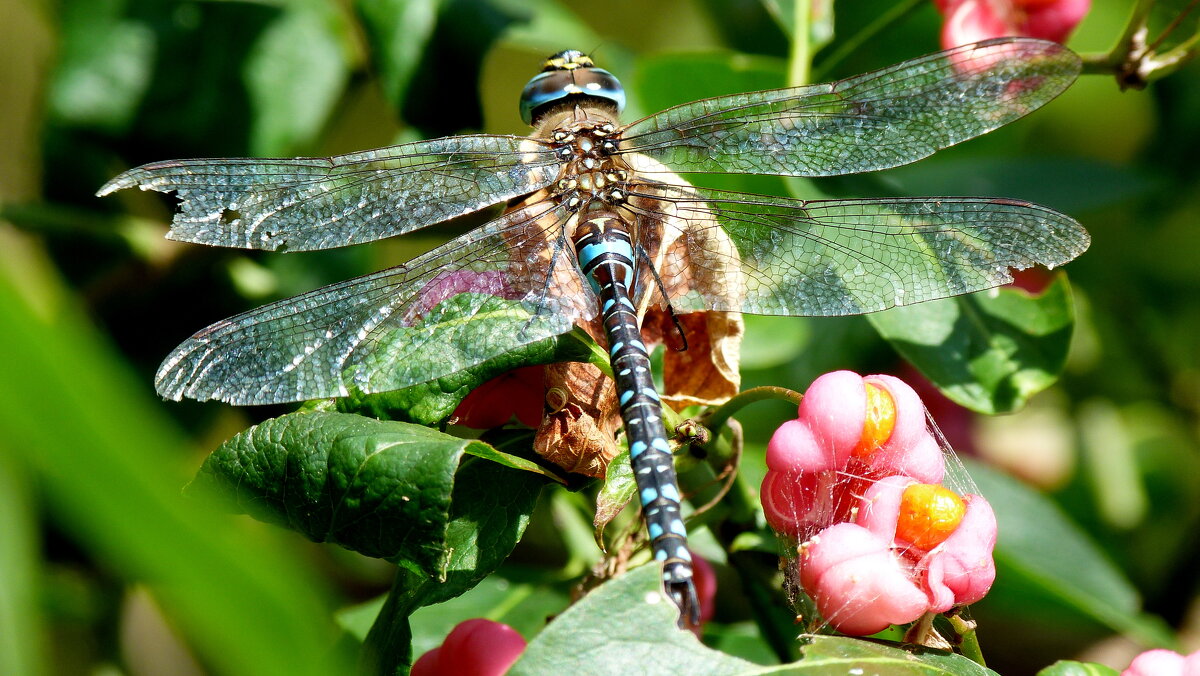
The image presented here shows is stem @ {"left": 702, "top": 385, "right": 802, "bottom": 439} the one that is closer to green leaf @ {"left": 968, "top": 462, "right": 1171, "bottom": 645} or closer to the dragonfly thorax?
the dragonfly thorax

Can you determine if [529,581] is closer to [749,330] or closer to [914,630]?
[749,330]

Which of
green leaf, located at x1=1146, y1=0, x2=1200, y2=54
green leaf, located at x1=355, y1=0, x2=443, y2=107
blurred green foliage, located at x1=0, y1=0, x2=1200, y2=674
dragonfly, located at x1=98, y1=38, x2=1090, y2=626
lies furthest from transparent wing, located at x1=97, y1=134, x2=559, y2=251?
green leaf, located at x1=1146, y1=0, x2=1200, y2=54

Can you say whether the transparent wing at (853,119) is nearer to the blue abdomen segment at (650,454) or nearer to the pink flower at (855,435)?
the blue abdomen segment at (650,454)

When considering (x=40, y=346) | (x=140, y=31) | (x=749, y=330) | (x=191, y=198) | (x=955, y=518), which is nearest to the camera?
(x=40, y=346)

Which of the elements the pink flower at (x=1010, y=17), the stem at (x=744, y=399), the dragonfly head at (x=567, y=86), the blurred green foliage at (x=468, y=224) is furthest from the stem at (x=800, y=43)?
the stem at (x=744, y=399)

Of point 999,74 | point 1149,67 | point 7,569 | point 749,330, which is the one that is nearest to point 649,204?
point 749,330

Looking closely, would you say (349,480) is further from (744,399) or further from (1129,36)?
(1129,36)
